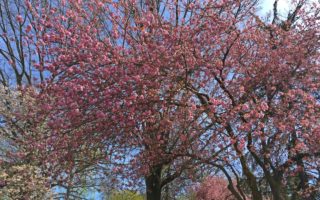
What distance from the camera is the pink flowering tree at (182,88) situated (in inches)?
277

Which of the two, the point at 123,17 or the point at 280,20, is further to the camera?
the point at 280,20

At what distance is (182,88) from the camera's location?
7.45 meters

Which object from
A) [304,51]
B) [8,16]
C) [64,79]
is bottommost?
[64,79]

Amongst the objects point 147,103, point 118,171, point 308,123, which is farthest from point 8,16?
point 308,123

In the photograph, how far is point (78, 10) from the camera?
8.22 m

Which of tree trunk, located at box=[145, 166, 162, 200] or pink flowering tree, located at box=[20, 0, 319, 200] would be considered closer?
pink flowering tree, located at box=[20, 0, 319, 200]

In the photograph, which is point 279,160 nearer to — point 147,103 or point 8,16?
point 147,103

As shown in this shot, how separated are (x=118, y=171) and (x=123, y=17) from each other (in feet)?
13.4

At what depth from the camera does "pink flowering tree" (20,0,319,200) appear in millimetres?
7036

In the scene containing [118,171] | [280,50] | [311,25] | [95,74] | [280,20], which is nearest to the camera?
[95,74]

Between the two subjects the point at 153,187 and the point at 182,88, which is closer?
the point at 182,88

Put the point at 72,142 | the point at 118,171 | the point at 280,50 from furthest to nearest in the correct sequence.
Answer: the point at 118,171 → the point at 280,50 → the point at 72,142

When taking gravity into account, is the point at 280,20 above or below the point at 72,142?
above

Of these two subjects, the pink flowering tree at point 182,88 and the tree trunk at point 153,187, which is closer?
the pink flowering tree at point 182,88
